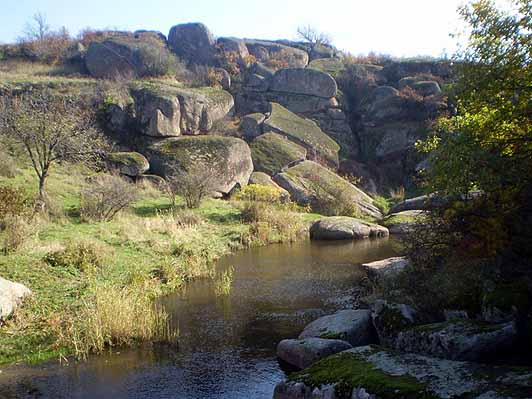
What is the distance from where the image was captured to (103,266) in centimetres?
1916

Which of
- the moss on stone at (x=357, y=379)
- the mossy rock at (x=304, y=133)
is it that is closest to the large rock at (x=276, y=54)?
the mossy rock at (x=304, y=133)

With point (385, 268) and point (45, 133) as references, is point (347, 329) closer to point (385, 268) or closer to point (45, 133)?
point (385, 268)

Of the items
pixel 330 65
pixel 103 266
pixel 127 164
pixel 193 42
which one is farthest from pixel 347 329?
pixel 193 42

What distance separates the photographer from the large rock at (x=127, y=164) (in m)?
36.8

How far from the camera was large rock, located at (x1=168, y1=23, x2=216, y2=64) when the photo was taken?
207 ft

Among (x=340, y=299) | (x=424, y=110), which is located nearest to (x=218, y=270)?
(x=340, y=299)

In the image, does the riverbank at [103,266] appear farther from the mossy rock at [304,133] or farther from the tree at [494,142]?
the mossy rock at [304,133]

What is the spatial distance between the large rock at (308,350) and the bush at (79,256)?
8997 millimetres

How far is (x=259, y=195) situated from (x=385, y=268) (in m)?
16.4

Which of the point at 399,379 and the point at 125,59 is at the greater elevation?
the point at 125,59

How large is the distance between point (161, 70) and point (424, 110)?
28.4 meters

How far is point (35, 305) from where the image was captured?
15.0 m

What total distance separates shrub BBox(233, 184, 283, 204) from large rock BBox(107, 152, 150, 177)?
719 centimetres

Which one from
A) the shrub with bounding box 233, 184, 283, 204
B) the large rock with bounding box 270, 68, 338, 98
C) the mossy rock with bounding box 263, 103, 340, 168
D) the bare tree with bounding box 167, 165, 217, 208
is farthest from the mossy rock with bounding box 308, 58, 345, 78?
the bare tree with bounding box 167, 165, 217, 208
